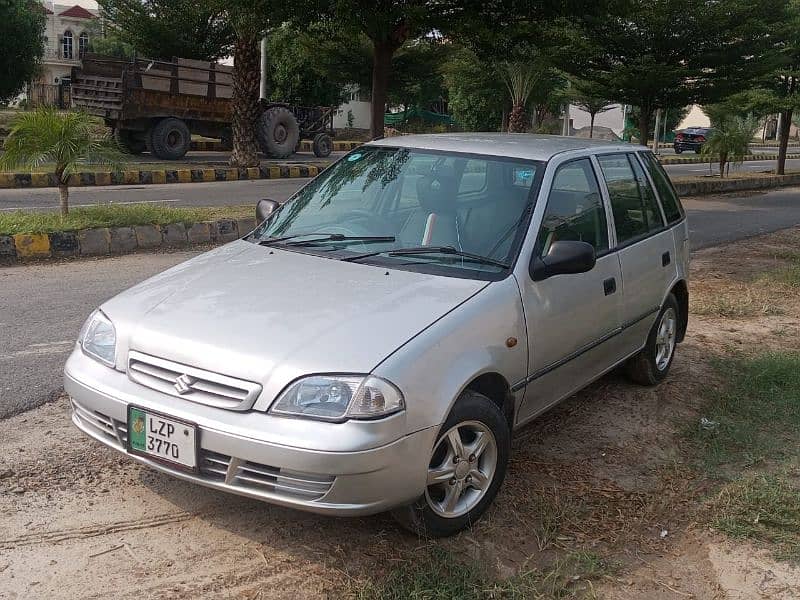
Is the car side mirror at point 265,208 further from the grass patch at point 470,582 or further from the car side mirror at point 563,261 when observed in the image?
the grass patch at point 470,582

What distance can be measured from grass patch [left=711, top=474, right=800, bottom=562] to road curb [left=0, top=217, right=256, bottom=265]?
23.0 ft

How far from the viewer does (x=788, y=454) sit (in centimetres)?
443

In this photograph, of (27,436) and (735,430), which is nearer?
(27,436)

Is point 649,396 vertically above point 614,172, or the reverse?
point 614,172

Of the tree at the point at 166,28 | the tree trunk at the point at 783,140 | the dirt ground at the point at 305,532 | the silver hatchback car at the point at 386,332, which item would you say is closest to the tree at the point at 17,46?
the tree at the point at 166,28

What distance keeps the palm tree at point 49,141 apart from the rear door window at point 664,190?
20.0 ft

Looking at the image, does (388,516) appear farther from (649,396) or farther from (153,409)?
(649,396)

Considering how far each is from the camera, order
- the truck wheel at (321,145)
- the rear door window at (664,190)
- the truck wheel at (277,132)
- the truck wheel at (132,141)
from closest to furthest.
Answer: the rear door window at (664,190), the truck wheel at (132,141), the truck wheel at (277,132), the truck wheel at (321,145)

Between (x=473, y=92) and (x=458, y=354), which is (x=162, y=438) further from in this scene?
(x=473, y=92)

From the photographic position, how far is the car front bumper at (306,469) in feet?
9.39

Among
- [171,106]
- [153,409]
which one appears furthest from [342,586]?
[171,106]

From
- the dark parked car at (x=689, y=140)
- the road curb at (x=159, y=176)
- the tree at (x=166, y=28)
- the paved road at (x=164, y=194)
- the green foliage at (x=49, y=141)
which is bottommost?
the paved road at (x=164, y=194)

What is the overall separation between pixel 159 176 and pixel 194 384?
14.4 metres

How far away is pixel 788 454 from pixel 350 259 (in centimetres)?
254
